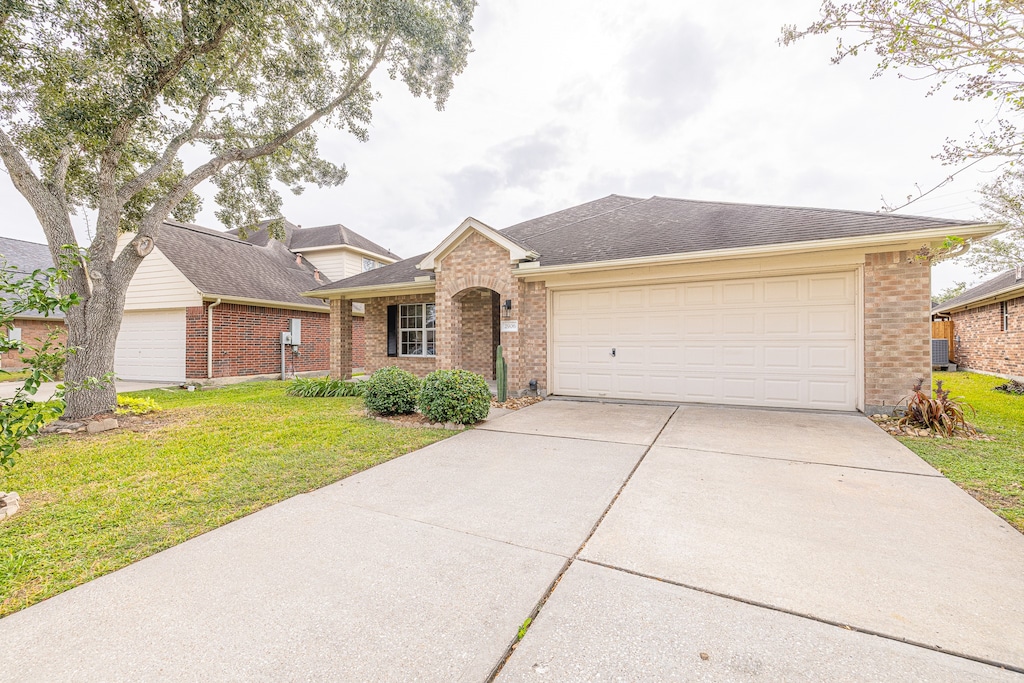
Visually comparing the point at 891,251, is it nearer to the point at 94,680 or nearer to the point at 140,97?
the point at 94,680

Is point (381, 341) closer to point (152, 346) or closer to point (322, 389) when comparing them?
point (322, 389)

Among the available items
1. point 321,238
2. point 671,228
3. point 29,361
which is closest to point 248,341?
point 321,238

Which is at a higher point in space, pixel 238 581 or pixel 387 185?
pixel 387 185

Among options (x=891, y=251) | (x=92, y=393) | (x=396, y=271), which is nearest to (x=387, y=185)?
(x=396, y=271)

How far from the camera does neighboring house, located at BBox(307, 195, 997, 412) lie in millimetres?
6559

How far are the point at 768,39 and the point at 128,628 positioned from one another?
9.50 m

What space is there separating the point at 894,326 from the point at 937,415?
5.06 feet

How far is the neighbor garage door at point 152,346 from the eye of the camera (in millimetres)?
12508

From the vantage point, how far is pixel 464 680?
1653 millimetres

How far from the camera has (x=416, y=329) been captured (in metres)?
12.1

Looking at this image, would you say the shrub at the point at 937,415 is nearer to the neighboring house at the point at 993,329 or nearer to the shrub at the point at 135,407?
the neighboring house at the point at 993,329

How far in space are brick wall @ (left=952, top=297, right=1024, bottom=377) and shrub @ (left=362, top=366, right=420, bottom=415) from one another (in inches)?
613

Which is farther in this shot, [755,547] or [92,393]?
[92,393]

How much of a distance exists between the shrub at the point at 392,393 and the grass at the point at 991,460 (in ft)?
21.6
